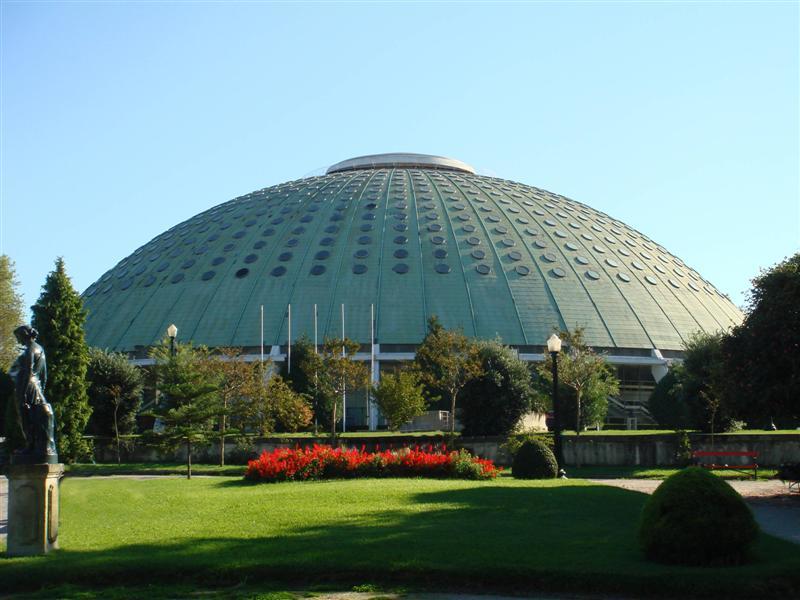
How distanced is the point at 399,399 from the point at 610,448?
1025cm

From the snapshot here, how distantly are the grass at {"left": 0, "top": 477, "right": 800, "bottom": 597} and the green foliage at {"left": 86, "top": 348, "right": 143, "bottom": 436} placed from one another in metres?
24.0

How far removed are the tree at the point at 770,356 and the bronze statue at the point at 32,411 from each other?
56.1 feet

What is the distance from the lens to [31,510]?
12.6m

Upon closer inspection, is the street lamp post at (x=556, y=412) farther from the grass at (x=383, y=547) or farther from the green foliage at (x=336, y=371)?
the green foliage at (x=336, y=371)

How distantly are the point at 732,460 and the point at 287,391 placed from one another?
1998 cm

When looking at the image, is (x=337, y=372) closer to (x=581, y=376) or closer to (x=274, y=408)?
(x=274, y=408)

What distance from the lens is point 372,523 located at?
1459 cm

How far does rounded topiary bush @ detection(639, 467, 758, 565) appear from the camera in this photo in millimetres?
11328

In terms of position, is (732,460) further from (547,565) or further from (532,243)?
(532,243)

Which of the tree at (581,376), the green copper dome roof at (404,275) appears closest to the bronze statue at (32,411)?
the tree at (581,376)

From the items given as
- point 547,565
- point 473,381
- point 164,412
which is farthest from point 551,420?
point 547,565

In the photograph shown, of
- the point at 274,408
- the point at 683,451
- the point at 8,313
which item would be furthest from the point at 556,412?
the point at 8,313

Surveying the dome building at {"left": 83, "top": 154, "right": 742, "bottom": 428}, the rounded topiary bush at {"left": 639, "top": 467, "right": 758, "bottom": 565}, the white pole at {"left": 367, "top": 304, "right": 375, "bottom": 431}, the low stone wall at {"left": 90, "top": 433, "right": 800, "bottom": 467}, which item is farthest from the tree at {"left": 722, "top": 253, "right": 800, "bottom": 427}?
the dome building at {"left": 83, "top": 154, "right": 742, "bottom": 428}

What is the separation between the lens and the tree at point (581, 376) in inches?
1671
